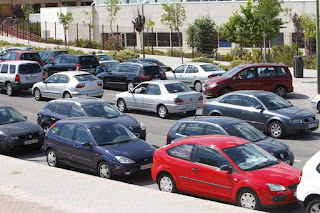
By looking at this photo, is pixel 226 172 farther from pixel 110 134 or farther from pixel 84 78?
pixel 84 78

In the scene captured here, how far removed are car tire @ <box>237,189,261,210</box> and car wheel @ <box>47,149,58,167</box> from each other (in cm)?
644

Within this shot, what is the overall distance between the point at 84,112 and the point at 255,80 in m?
10.5

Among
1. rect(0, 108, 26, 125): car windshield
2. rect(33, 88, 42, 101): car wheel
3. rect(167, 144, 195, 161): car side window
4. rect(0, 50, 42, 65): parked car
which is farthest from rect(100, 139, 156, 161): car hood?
rect(0, 50, 42, 65): parked car

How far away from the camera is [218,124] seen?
15.8 m

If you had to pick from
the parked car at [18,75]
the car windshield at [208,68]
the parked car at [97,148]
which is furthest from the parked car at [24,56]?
the parked car at [97,148]

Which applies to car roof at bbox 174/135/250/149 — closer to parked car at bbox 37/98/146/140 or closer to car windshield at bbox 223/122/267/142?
car windshield at bbox 223/122/267/142

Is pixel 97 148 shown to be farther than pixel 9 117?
No

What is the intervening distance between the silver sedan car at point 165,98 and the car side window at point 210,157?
10.6 m

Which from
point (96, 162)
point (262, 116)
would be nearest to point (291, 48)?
point (262, 116)

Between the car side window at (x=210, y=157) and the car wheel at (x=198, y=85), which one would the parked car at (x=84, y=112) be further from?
the car wheel at (x=198, y=85)

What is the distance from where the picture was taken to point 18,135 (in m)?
19.1

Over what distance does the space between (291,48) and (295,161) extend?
2546 centimetres

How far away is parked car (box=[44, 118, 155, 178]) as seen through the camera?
15242 millimetres

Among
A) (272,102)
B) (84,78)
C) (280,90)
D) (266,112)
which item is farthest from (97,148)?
(280,90)
